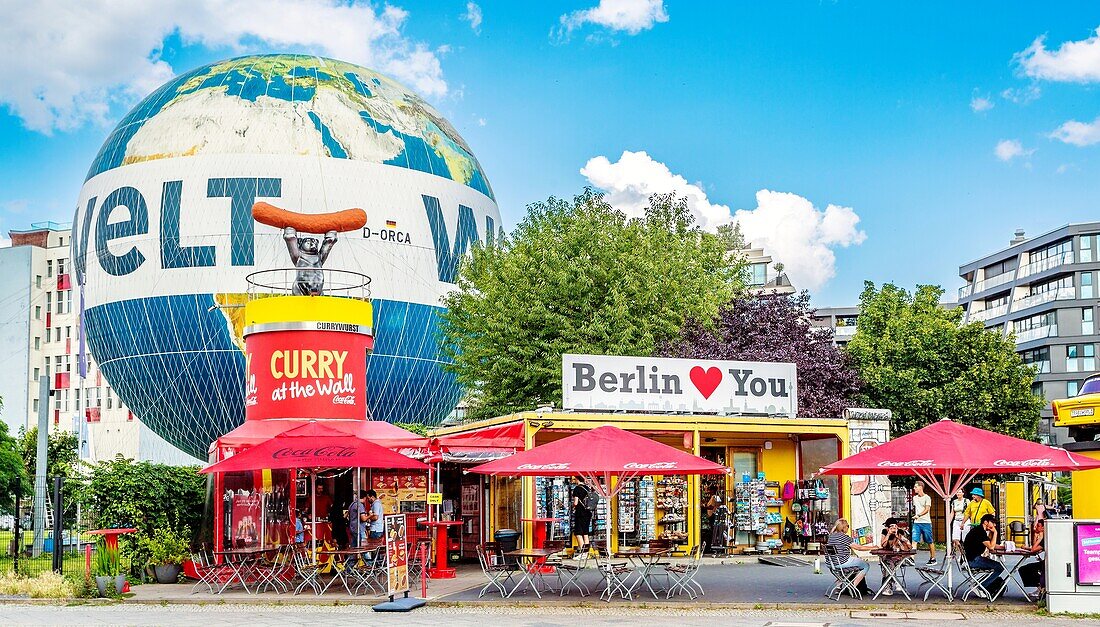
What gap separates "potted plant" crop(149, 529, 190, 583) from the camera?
78.6 ft

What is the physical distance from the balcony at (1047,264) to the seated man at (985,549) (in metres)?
70.5

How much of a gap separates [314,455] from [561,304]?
64.5ft

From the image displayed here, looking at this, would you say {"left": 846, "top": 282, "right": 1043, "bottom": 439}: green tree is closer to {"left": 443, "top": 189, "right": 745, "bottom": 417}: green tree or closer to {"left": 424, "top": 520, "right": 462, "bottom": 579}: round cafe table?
{"left": 443, "top": 189, "right": 745, "bottom": 417}: green tree

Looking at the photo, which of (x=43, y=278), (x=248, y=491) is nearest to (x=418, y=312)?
(x=248, y=491)

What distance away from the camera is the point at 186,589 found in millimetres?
22609

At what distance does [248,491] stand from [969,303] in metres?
83.3

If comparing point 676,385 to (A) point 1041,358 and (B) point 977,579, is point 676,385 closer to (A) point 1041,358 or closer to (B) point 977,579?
(B) point 977,579

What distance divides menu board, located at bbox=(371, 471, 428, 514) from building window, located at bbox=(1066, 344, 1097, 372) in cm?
6601

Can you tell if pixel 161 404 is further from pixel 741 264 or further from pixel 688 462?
pixel 688 462

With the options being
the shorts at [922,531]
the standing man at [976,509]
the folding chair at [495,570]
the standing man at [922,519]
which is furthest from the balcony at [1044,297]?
the folding chair at [495,570]

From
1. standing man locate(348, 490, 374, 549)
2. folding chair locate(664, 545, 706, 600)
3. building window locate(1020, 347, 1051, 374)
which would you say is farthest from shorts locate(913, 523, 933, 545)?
building window locate(1020, 347, 1051, 374)

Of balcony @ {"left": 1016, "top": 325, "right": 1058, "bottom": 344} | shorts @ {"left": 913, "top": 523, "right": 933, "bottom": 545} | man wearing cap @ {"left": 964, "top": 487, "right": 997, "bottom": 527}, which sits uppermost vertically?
balcony @ {"left": 1016, "top": 325, "right": 1058, "bottom": 344}

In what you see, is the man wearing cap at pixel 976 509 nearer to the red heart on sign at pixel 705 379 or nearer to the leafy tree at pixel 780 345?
the red heart on sign at pixel 705 379

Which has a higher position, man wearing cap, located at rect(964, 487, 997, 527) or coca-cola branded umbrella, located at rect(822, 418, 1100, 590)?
coca-cola branded umbrella, located at rect(822, 418, 1100, 590)
